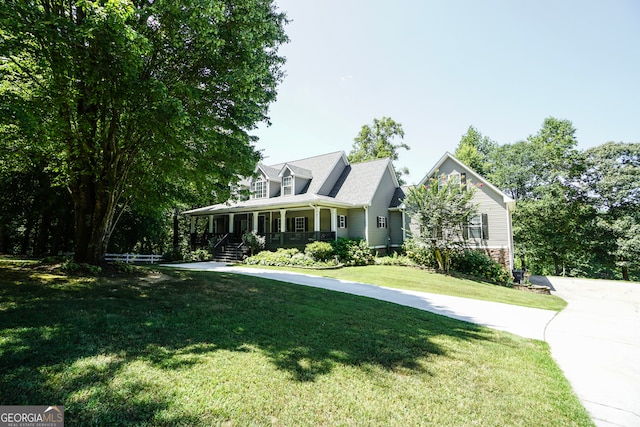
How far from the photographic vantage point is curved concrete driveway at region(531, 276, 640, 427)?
11.4 ft

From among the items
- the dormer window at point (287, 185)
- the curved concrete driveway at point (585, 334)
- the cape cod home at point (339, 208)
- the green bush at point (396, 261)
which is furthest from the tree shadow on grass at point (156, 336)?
the dormer window at point (287, 185)

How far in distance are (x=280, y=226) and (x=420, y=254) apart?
10491 millimetres

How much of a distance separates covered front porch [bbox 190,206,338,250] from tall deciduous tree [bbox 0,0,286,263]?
996cm

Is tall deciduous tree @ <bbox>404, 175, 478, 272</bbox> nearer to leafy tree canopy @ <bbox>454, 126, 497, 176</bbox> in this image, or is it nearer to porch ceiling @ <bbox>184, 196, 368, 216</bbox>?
porch ceiling @ <bbox>184, 196, 368, 216</bbox>

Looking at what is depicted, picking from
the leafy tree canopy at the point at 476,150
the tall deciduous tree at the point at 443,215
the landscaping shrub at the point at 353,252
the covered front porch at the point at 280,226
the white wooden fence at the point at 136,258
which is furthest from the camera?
the leafy tree canopy at the point at 476,150

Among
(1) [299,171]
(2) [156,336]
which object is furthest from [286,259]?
(2) [156,336]

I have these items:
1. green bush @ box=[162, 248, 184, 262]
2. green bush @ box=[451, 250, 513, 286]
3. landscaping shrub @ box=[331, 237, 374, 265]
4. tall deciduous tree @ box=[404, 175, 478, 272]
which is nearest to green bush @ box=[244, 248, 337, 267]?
landscaping shrub @ box=[331, 237, 374, 265]

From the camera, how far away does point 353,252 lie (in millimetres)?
18375

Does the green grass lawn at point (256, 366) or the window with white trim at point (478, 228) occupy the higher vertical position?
the window with white trim at point (478, 228)

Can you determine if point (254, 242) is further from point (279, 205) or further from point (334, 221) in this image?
point (334, 221)

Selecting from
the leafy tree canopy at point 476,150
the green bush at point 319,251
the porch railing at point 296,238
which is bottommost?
the green bush at point 319,251

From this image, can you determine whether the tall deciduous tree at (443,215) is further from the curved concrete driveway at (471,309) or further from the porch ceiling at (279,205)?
the curved concrete driveway at (471,309)

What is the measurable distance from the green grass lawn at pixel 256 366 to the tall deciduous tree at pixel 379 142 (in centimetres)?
3106

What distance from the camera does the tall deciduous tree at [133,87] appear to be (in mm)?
5908
